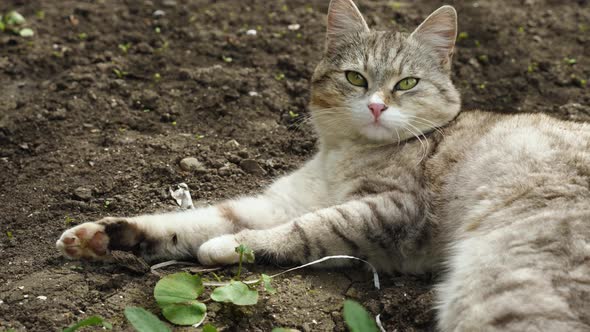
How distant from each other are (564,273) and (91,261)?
95.4 inches

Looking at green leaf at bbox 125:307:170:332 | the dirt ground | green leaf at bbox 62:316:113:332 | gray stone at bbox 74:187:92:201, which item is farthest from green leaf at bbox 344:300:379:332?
gray stone at bbox 74:187:92:201

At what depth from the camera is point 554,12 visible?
6992 mm

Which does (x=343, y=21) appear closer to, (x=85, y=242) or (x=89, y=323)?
(x=85, y=242)

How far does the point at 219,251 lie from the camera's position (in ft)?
12.2

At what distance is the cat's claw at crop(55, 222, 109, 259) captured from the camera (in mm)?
3705

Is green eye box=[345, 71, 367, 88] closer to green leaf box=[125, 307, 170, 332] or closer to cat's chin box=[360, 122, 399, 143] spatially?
cat's chin box=[360, 122, 399, 143]

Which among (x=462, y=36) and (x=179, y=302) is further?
(x=462, y=36)

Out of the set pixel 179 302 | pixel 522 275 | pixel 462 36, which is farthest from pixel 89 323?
pixel 462 36

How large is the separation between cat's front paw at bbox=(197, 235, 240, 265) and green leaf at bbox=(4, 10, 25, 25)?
385cm

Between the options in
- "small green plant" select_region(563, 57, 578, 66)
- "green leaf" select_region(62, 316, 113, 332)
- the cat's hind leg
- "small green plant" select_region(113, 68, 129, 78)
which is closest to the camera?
the cat's hind leg

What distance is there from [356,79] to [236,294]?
69.3 inches

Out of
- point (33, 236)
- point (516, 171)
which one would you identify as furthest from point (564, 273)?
point (33, 236)

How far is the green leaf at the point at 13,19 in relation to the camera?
21.2 feet

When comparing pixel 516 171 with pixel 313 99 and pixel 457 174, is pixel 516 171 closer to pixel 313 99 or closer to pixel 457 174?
pixel 457 174
